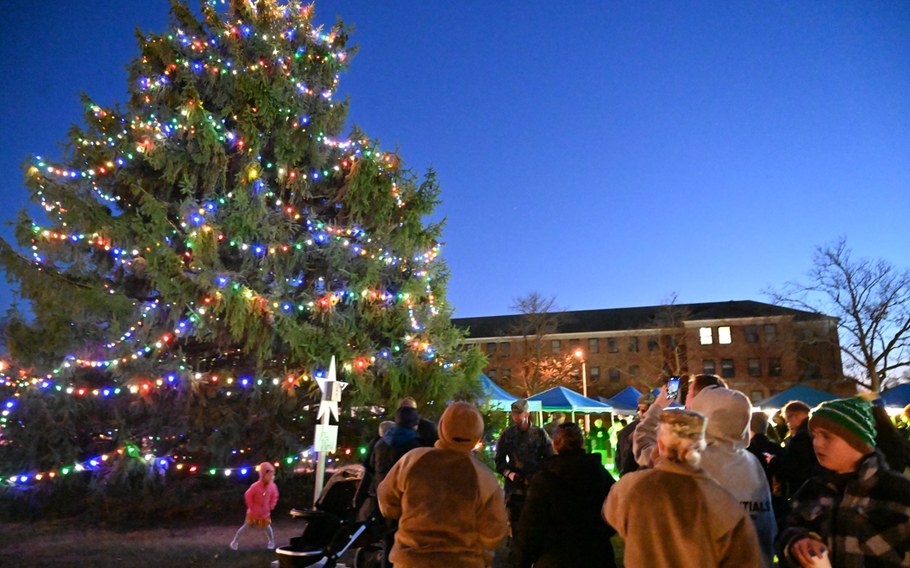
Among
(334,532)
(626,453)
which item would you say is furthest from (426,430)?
(626,453)

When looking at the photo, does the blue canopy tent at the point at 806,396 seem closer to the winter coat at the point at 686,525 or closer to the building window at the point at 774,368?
the winter coat at the point at 686,525

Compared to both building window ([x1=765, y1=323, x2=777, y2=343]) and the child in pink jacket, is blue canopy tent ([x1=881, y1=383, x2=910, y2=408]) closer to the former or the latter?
the child in pink jacket

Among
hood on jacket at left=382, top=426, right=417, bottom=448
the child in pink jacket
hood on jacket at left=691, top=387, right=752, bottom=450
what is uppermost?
hood on jacket at left=691, top=387, right=752, bottom=450

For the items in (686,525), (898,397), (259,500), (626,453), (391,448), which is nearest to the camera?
(686,525)

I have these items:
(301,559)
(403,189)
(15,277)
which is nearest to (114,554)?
(301,559)

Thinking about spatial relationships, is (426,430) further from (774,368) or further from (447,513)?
(774,368)

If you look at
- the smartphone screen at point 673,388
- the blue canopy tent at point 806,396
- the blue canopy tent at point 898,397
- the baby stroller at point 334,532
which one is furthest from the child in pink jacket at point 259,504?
the blue canopy tent at point 806,396

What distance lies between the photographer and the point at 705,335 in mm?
54188

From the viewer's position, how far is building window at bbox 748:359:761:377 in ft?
171

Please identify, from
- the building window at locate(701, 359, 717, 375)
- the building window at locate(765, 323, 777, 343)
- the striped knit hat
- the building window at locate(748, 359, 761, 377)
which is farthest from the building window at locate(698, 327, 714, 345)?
the striped knit hat

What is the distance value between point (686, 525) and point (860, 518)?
0.95 m

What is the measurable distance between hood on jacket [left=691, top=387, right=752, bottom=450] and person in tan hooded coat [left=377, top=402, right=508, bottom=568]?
1380mm

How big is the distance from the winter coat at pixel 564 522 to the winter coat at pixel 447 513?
362mm

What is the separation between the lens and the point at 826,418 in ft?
9.42
